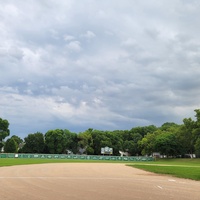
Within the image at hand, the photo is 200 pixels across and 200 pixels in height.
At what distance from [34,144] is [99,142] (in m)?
Answer: 26.7

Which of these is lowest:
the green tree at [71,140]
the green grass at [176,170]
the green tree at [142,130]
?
the green grass at [176,170]

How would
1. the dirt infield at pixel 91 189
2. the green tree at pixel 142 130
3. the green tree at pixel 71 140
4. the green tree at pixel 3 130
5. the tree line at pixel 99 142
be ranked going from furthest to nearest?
the green tree at pixel 142 130
the green tree at pixel 71 140
the green tree at pixel 3 130
the tree line at pixel 99 142
the dirt infield at pixel 91 189

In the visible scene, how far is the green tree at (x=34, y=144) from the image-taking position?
132m

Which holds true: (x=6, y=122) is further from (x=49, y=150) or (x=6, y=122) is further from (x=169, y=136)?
(x=169, y=136)

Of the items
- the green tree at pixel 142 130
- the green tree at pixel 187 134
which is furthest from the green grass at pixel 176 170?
the green tree at pixel 142 130

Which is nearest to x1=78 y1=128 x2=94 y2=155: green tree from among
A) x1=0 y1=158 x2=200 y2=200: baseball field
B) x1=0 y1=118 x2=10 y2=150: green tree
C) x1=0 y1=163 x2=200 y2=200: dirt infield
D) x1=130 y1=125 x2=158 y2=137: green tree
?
x1=0 y1=118 x2=10 y2=150: green tree

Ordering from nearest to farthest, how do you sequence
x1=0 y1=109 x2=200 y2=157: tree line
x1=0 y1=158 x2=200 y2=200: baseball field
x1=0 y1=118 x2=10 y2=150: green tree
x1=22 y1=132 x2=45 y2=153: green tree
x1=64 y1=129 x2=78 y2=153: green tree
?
x1=0 y1=158 x2=200 y2=200: baseball field < x1=0 y1=109 x2=200 y2=157: tree line < x1=0 y1=118 x2=10 y2=150: green tree < x1=22 y1=132 x2=45 y2=153: green tree < x1=64 y1=129 x2=78 y2=153: green tree

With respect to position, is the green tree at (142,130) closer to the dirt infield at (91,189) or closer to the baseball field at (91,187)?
the baseball field at (91,187)

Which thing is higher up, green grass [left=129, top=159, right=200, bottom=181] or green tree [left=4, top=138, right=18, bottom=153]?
green tree [left=4, top=138, right=18, bottom=153]

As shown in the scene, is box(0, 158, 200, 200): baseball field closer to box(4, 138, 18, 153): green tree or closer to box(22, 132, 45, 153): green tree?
box(4, 138, 18, 153): green tree

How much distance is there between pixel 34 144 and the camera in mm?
132875

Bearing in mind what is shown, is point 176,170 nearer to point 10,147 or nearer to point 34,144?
point 10,147

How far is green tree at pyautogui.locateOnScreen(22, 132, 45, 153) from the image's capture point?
13238 cm

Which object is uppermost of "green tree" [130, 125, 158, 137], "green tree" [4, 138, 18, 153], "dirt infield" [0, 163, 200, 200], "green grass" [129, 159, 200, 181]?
"green tree" [130, 125, 158, 137]
